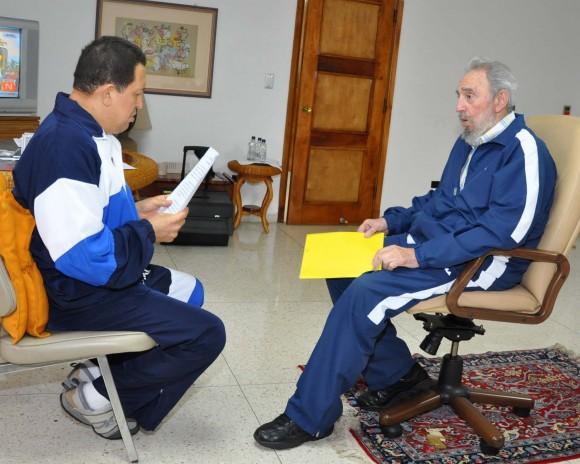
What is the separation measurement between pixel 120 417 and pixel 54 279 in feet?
1.53

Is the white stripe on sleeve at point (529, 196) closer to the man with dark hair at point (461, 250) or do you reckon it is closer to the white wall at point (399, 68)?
the man with dark hair at point (461, 250)

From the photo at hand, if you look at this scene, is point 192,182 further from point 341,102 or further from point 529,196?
point 341,102

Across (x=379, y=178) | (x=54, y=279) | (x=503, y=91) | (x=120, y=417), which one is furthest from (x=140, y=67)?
(x=379, y=178)

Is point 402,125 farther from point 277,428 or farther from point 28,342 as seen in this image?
point 28,342

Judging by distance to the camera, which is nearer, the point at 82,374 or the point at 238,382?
the point at 82,374

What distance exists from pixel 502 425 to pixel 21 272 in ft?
5.70

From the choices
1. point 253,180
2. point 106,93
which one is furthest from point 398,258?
point 253,180

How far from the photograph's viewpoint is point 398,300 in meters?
2.33

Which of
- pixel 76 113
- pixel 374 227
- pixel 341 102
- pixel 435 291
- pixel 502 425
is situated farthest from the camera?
pixel 341 102

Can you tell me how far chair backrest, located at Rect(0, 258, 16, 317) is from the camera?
183 cm

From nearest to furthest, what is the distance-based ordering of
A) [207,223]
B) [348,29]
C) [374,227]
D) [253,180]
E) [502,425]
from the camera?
[502,425] → [374,227] → [207,223] → [253,180] → [348,29]

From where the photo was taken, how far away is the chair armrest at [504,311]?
2.30m

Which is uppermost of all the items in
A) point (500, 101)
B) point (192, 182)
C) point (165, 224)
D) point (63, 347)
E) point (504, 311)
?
point (500, 101)

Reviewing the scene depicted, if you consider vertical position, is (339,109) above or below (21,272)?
above
